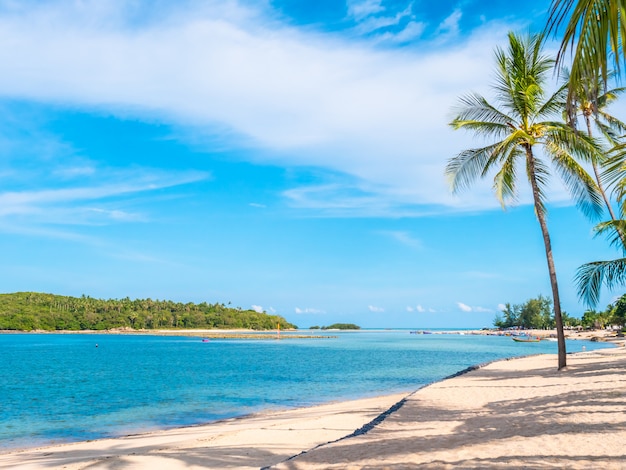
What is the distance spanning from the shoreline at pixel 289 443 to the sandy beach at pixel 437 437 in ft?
0.11

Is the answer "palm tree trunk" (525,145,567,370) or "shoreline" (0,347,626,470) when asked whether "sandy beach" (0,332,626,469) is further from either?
"palm tree trunk" (525,145,567,370)

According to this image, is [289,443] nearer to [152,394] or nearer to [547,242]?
[547,242]

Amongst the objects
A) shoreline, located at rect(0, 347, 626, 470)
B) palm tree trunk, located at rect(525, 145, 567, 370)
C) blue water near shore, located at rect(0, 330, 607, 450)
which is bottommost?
blue water near shore, located at rect(0, 330, 607, 450)

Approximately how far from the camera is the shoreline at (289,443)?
8.72 metres

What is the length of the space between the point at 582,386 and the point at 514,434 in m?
6.74

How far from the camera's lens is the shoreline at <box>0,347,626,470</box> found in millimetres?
8719

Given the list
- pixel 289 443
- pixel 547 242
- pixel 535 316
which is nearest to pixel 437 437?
pixel 289 443

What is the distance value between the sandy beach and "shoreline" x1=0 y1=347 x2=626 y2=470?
0.11 feet

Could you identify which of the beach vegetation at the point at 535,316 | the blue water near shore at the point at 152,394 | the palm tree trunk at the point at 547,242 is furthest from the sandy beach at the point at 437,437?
the beach vegetation at the point at 535,316

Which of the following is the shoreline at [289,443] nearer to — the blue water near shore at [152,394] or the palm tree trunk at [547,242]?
the palm tree trunk at [547,242]

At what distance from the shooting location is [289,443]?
13.3m

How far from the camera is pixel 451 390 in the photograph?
17.0m

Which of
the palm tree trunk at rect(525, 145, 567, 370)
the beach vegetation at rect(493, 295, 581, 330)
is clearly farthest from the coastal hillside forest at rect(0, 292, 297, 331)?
the palm tree trunk at rect(525, 145, 567, 370)

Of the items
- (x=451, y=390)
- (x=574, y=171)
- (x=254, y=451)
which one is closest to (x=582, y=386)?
(x=451, y=390)
